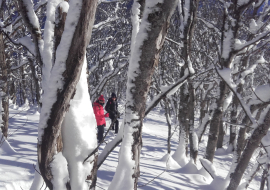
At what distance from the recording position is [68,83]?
1257mm

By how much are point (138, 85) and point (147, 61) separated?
198mm

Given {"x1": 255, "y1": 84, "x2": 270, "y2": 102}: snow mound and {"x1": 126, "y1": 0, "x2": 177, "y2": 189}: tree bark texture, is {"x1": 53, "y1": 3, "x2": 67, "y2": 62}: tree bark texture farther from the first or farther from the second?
{"x1": 255, "y1": 84, "x2": 270, "y2": 102}: snow mound

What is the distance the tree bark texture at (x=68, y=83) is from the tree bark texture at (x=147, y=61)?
0.42 meters

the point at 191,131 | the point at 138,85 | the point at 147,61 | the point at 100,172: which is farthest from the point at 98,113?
the point at 147,61

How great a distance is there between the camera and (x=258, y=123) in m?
2.73

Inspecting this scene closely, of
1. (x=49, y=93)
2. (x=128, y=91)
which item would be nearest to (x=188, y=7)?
(x=128, y=91)

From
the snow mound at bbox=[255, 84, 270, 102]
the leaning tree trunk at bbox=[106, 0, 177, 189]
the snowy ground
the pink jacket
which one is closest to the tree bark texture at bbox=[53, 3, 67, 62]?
the leaning tree trunk at bbox=[106, 0, 177, 189]

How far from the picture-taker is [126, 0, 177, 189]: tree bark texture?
1365mm

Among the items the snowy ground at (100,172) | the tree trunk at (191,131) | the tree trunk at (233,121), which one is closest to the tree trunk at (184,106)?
the tree trunk at (191,131)

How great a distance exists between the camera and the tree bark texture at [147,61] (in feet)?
4.48

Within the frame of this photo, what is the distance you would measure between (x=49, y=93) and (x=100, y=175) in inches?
107

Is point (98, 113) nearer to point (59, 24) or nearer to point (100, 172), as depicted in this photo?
point (100, 172)

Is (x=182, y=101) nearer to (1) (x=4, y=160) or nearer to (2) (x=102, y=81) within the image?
(2) (x=102, y=81)

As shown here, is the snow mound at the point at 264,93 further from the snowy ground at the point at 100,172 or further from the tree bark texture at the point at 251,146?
the snowy ground at the point at 100,172
